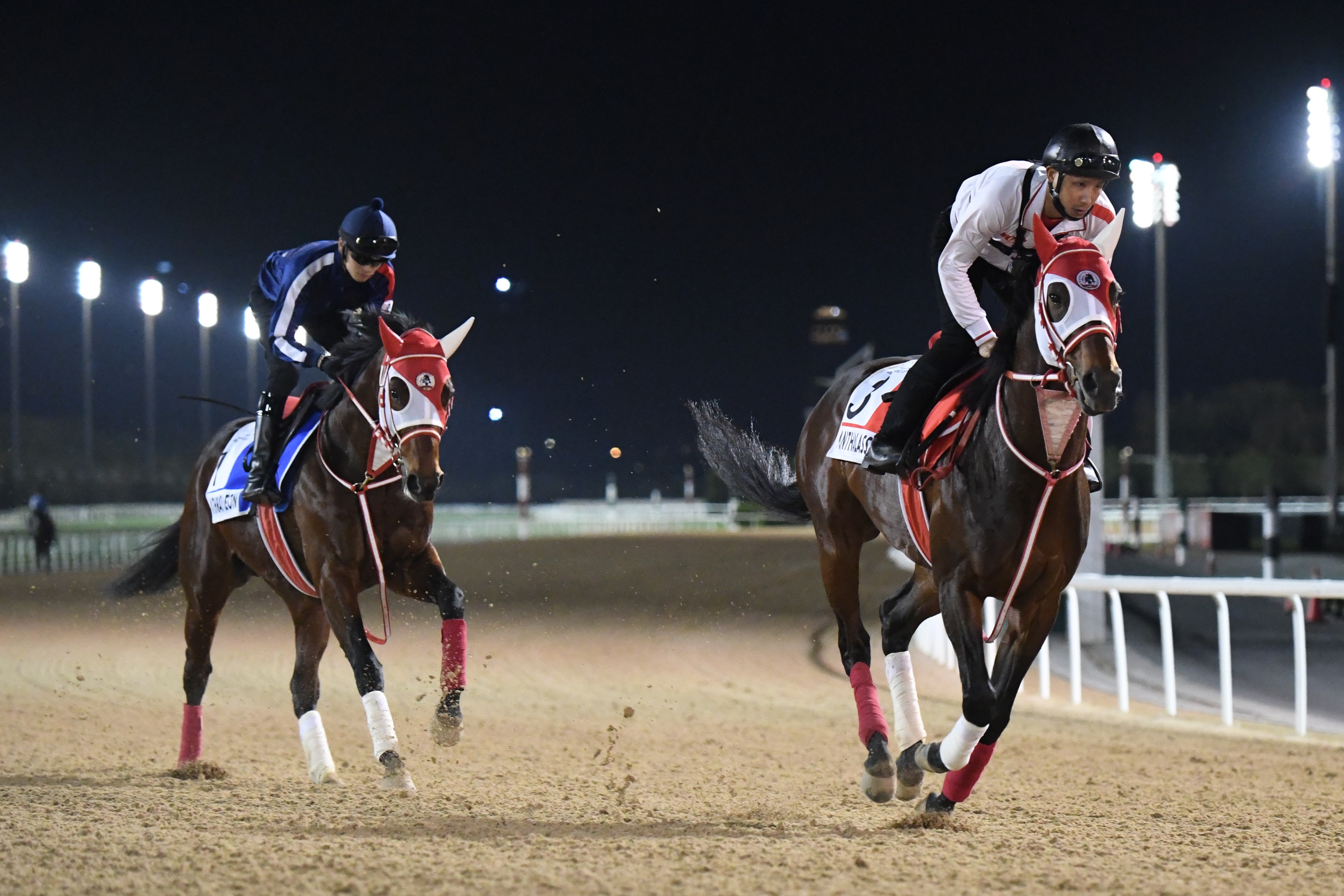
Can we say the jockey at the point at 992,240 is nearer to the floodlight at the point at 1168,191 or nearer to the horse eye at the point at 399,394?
the horse eye at the point at 399,394

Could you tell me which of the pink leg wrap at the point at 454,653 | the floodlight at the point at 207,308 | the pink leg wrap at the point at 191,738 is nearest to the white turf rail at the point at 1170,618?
the pink leg wrap at the point at 454,653

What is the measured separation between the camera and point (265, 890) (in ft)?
→ 11.5

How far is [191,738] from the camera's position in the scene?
589cm

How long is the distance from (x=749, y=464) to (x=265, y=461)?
7.63 feet

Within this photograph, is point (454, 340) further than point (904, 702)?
Yes

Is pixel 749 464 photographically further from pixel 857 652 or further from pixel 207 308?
pixel 207 308

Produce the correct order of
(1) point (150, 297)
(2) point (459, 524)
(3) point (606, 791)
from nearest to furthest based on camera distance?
(3) point (606, 791)
(1) point (150, 297)
(2) point (459, 524)

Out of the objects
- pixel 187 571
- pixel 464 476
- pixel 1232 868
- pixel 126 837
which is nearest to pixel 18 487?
pixel 464 476

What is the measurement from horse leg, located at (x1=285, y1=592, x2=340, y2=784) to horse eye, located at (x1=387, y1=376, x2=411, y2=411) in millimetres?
1181

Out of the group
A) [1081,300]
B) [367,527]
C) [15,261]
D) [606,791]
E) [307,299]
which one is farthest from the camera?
[15,261]

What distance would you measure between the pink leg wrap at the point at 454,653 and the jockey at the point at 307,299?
1.02m

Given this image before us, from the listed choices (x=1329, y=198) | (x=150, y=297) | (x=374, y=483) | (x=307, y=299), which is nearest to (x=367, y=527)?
(x=374, y=483)

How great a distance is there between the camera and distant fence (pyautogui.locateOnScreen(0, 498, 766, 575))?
2131 centimetres

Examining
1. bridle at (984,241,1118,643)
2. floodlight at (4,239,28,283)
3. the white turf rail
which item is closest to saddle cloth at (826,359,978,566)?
bridle at (984,241,1118,643)
